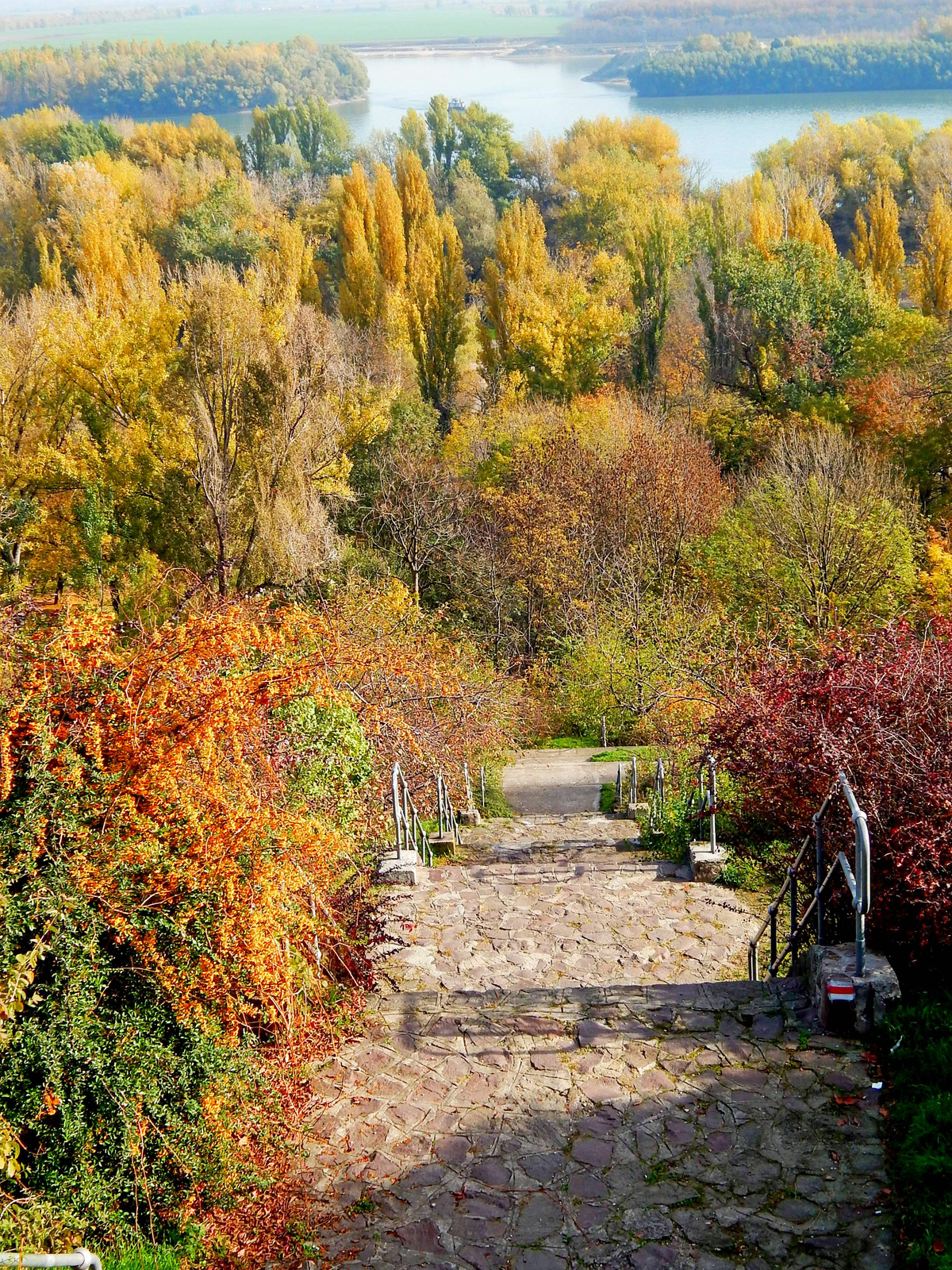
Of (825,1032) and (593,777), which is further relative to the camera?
(593,777)

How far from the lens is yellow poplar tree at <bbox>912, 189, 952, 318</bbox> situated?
108 ft

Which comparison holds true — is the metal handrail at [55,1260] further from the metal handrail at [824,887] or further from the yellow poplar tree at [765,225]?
the yellow poplar tree at [765,225]

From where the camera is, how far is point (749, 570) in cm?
1997

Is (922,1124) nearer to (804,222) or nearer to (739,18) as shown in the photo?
(804,222)

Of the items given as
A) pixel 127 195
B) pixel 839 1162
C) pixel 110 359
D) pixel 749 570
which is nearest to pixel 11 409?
pixel 110 359

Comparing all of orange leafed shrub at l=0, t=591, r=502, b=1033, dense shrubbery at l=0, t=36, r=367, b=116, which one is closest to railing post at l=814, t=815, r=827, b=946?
orange leafed shrub at l=0, t=591, r=502, b=1033

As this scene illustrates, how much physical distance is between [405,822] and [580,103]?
81.9m

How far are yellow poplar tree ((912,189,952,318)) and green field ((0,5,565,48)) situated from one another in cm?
8959

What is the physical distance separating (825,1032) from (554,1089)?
1.62 m

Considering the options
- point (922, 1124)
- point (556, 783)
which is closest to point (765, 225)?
point (556, 783)

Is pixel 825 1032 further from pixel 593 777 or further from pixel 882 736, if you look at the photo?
pixel 593 777

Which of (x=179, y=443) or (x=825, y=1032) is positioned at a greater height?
(x=179, y=443)

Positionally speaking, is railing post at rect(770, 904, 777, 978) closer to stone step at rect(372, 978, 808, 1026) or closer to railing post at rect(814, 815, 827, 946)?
stone step at rect(372, 978, 808, 1026)

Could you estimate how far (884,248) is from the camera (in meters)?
35.1
